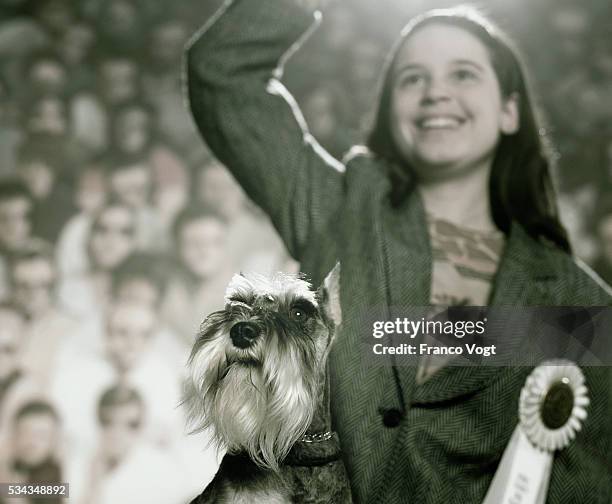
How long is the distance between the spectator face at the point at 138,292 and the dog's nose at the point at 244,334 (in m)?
0.43

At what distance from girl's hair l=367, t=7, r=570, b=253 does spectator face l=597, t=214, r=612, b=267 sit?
88 millimetres

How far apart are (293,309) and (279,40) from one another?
1.97 ft

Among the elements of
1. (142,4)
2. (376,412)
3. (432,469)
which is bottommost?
(432,469)

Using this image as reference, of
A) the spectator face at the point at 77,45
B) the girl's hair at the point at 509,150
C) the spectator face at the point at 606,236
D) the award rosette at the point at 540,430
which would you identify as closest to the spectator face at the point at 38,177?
the spectator face at the point at 77,45

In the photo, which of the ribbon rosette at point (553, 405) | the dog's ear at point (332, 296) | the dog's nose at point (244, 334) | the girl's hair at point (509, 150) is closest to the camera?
the dog's nose at point (244, 334)

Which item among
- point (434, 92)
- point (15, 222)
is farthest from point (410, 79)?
point (15, 222)

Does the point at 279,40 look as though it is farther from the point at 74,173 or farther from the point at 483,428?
the point at 483,428

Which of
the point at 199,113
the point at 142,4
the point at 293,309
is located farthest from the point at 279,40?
the point at 293,309

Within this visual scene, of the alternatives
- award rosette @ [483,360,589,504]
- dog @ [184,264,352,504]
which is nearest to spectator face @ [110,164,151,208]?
dog @ [184,264,352,504]

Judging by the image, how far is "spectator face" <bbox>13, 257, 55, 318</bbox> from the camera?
1441mm

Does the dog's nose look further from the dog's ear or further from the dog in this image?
the dog's ear

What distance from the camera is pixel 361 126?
1464 millimetres

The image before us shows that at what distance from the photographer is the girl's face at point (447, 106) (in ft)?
4.62

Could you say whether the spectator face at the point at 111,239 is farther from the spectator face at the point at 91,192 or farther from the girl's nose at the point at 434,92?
the girl's nose at the point at 434,92
